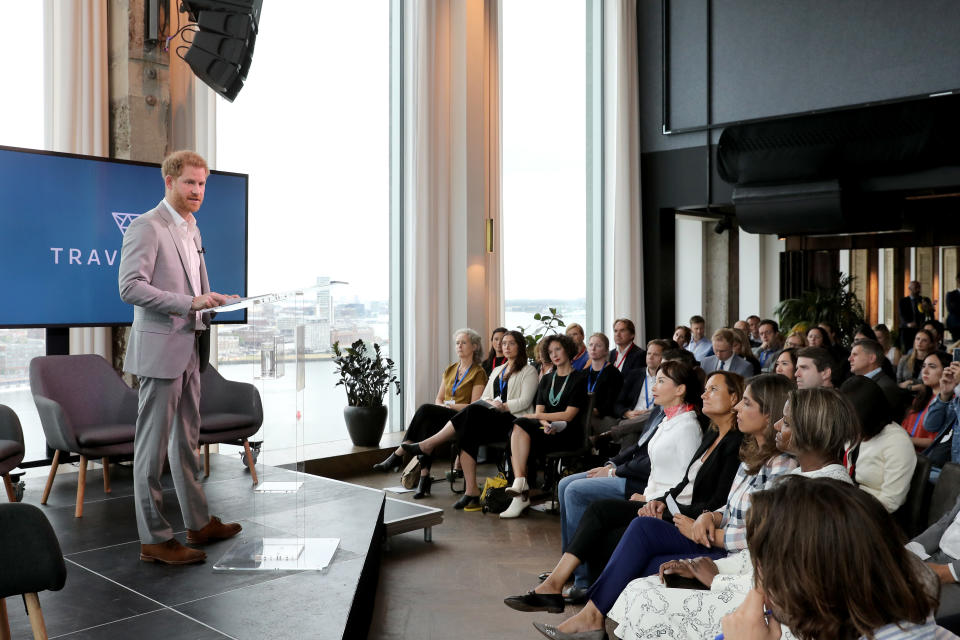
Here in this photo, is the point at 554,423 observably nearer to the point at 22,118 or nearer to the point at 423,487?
the point at 423,487

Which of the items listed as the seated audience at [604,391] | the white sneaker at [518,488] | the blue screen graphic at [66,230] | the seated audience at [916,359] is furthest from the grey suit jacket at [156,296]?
the seated audience at [916,359]

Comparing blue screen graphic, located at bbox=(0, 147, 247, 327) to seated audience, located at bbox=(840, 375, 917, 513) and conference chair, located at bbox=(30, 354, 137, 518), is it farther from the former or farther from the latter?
seated audience, located at bbox=(840, 375, 917, 513)

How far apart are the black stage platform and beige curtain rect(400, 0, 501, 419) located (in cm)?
378

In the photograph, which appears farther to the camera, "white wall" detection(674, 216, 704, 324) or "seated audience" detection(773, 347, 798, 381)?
"white wall" detection(674, 216, 704, 324)

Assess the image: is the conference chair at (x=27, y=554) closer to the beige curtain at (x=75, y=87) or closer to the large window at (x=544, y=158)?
the beige curtain at (x=75, y=87)

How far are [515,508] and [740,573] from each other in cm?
277

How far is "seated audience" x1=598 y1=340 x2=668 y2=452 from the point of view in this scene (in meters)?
5.75

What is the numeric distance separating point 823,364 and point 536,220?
549 cm

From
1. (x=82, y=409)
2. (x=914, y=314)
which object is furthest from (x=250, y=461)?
(x=914, y=314)

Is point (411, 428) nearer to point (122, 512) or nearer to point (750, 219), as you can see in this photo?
point (122, 512)

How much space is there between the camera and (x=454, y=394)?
6.82 meters

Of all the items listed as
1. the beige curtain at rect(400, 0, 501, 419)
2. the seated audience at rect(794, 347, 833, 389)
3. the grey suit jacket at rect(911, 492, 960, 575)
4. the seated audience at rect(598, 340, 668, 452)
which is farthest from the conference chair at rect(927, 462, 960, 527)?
the beige curtain at rect(400, 0, 501, 419)

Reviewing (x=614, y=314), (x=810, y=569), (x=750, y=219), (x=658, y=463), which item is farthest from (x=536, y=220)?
(x=810, y=569)

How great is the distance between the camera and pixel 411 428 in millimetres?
6535
